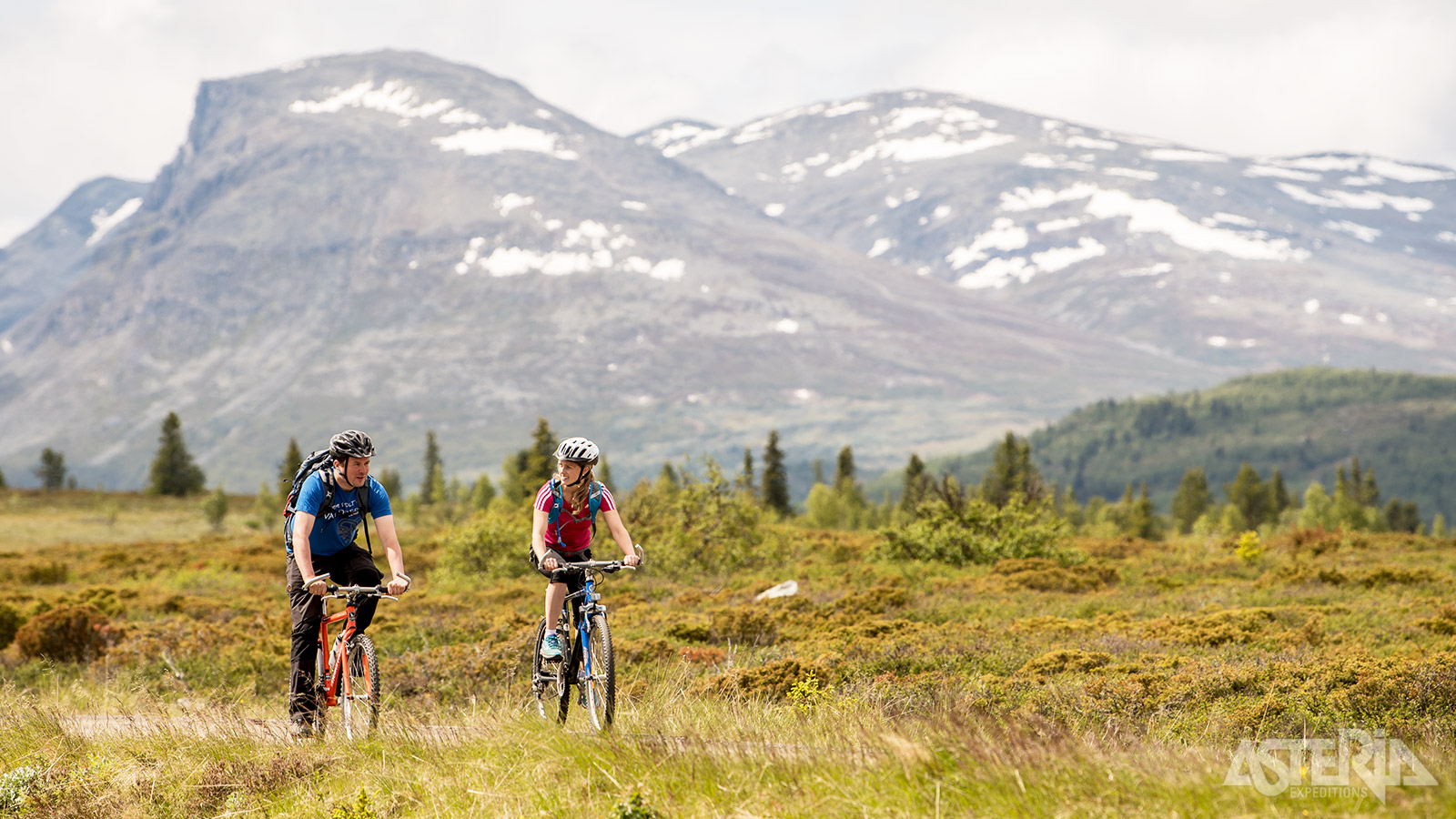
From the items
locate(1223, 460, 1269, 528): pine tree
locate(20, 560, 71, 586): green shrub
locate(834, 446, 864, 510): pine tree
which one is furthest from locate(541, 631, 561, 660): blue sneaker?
locate(1223, 460, 1269, 528): pine tree

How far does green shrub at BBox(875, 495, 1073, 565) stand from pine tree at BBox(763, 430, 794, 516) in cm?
6159

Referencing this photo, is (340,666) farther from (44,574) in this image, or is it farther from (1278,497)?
(1278,497)

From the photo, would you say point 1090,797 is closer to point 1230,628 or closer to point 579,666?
point 579,666

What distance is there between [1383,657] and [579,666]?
9.69 meters

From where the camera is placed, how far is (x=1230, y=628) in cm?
1611

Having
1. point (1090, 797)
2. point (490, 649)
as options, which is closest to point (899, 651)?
point (490, 649)

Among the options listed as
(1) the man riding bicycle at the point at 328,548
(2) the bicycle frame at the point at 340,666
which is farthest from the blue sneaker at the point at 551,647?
(2) the bicycle frame at the point at 340,666

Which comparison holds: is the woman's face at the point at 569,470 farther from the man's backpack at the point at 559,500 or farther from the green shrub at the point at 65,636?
the green shrub at the point at 65,636

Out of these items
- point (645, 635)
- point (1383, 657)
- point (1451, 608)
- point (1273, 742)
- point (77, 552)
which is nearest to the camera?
point (1273, 742)

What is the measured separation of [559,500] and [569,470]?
36 centimetres

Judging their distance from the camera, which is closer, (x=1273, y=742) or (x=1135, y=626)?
(x=1273, y=742)

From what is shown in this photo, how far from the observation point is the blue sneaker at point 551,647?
34.4 feet

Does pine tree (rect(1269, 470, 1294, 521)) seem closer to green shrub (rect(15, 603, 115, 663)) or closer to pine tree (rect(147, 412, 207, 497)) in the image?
pine tree (rect(147, 412, 207, 497))

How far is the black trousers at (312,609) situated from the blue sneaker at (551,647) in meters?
1.69
